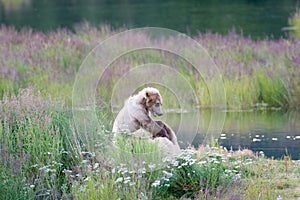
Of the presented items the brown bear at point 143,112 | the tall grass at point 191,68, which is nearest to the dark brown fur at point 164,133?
the brown bear at point 143,112

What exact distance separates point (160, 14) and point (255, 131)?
73.7ft

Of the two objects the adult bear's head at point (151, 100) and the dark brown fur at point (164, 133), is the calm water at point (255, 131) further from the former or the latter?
the adult bear's head at point (151, 100)

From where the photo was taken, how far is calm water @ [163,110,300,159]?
10.7 meters

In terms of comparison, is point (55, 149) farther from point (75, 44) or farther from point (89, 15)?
point (89, 15)

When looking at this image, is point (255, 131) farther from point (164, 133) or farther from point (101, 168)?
point (101, 168)

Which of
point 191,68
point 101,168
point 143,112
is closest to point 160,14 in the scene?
point 191,68

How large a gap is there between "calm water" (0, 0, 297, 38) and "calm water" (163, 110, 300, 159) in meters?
11.9

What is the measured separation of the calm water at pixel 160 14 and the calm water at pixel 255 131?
11869mm

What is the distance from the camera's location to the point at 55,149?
25.3ft

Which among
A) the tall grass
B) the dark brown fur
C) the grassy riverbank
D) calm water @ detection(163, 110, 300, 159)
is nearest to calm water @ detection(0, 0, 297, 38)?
the tall grass

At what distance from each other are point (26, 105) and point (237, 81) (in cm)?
752

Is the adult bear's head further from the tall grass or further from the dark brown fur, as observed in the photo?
the tall grass

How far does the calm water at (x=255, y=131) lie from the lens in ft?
35.1

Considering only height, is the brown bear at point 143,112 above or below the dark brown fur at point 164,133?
above
